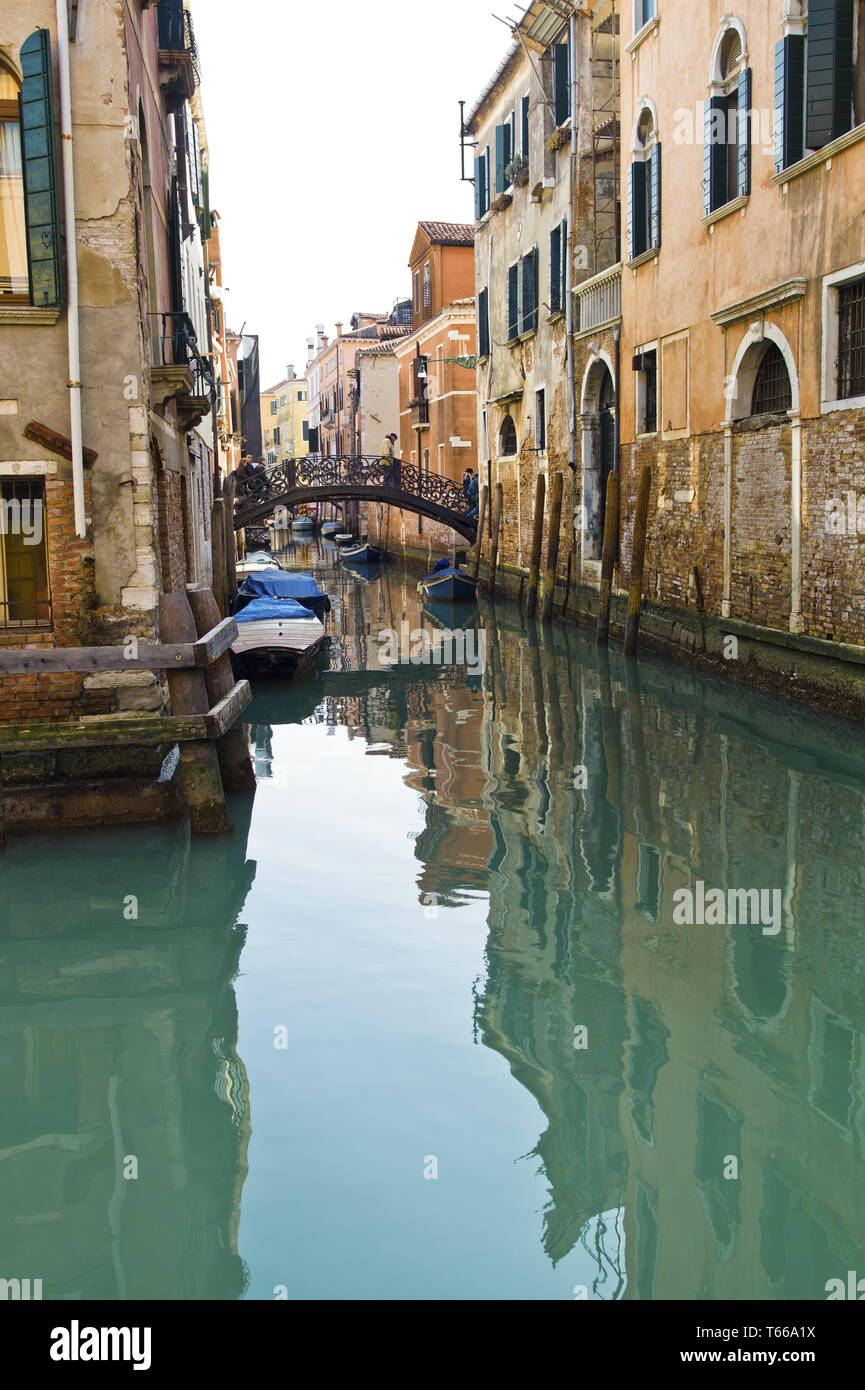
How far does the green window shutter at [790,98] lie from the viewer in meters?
9.91

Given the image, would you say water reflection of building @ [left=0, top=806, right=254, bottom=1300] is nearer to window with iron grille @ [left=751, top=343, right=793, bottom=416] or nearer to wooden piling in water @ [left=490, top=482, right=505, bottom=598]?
window with iron grille @ [left=751, top=343, right=793, bottom=416]

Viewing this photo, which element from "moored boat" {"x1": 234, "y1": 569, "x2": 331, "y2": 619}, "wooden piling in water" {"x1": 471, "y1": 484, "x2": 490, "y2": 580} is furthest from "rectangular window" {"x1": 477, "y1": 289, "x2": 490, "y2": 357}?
"moored boat" {"x1": 234, "y1": 569, "x2": 331, "y2": 619}

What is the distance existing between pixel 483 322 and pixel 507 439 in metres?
2.84

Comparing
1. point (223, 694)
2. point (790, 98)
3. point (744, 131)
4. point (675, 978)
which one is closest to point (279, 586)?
point (744, 131)

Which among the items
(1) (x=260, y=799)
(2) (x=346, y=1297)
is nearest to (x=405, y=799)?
(1) (x=260, y=799)

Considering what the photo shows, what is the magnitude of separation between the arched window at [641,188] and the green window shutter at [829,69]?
422cm

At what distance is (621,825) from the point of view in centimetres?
744

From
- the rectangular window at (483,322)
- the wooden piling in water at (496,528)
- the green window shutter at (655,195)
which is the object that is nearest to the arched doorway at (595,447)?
the green window shutter at (655,195)

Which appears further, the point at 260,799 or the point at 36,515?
the point at 260,799

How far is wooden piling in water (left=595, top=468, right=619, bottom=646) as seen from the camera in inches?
548

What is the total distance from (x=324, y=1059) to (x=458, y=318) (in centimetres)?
2708

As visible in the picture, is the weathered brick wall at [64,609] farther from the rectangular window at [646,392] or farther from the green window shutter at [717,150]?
the rectangular window at [646,392]

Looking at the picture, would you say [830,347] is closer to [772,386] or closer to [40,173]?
[772,386]
